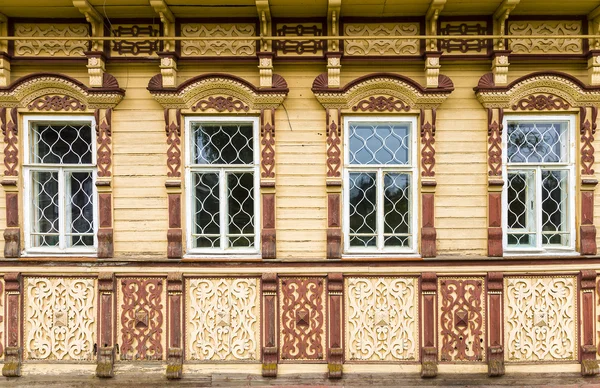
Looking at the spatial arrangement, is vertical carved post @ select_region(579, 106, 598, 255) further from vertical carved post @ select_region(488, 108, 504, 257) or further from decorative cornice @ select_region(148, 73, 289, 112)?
decorative cornice @ select_region(148, 73, 289, 112)

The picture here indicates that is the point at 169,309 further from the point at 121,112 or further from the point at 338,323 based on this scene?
the point at 121,112

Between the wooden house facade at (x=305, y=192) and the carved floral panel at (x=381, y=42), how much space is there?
0.02 m

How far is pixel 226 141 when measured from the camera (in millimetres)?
3967

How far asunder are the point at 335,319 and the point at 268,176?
61.9 inches

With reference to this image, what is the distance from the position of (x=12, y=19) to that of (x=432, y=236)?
15.6ft

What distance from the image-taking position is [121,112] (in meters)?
3.93

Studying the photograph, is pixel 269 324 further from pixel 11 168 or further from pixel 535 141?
pixel 535 141

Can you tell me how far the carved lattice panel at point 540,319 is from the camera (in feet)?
12.8

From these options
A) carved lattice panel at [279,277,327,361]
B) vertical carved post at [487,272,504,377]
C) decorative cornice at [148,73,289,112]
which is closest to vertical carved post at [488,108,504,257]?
vertical carved post at [487,272,504,377]

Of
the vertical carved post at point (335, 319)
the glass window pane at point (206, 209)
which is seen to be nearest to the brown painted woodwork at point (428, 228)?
the vertical carved post at point (335, 319)

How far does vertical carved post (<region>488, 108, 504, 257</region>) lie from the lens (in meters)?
3.85

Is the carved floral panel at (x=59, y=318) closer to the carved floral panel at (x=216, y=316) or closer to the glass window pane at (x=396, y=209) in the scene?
the carved floral panel at (x=216, y=316)

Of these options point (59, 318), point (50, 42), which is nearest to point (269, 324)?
point (59, 318)

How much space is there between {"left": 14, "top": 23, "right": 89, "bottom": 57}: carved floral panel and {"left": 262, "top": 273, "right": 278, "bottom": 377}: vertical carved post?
9.72 ft
